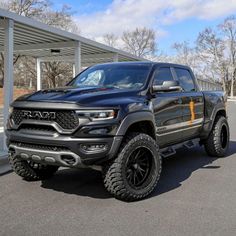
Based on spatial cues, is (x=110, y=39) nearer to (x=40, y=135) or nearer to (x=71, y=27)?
(x=71, y=27)

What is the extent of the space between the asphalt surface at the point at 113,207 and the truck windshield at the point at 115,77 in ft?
5.22

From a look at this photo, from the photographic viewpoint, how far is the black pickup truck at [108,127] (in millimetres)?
4910

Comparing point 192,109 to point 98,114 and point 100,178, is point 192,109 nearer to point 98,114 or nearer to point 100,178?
point 100,178

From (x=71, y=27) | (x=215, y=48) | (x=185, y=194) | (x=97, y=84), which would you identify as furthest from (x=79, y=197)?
(x=215, y=48)

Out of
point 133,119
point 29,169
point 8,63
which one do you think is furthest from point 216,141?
point 8,63

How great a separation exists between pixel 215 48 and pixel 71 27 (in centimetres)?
4265

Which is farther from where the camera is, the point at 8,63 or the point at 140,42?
the point at 140,42

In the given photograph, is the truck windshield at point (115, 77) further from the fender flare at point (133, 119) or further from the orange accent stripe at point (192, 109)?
the orange accent stripe at point (192, 109)

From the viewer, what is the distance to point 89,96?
5.11 metres

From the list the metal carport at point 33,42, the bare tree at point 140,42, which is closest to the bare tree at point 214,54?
the bare tree at point 140,42

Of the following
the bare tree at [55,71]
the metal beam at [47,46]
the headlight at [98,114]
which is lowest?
the headlight at [98,114]

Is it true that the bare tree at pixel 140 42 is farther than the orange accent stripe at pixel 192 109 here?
Yes

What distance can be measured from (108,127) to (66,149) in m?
0.59

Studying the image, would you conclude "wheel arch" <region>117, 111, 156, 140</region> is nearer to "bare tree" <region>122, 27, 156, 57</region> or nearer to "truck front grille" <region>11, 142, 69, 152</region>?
"truck front grille" <region>11, 142, 69, 152</region>
